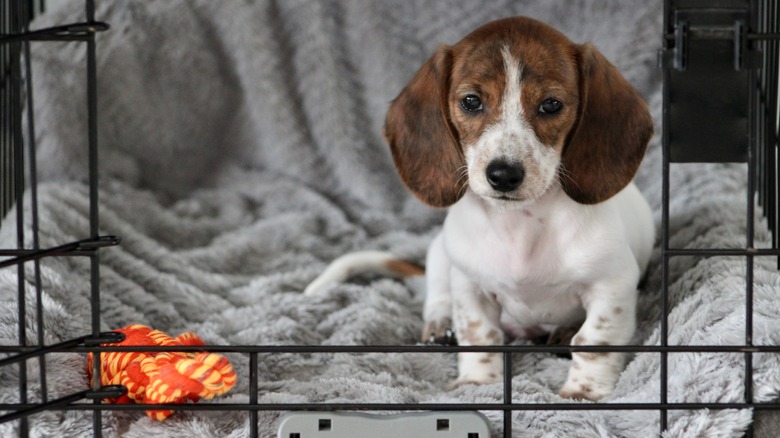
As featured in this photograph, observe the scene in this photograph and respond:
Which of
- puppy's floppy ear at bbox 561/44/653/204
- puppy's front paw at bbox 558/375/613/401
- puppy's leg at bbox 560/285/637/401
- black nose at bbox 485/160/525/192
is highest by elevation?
puppy's floppy ear at bbox 561/44/653/204

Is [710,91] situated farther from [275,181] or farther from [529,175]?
[275,181]

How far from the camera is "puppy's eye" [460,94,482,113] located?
1.85m

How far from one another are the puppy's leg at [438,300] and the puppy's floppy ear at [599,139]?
53 centimetres

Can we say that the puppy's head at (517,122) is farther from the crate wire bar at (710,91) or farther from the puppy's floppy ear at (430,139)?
the crate wire bar at (710,91)

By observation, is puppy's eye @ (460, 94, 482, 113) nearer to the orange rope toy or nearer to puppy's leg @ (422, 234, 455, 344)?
puppy's leg @ (422, 234, 455, 344)

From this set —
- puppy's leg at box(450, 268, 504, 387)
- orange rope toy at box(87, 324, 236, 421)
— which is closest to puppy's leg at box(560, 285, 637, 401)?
puppy's leg at box(450, 268, 504, 387)

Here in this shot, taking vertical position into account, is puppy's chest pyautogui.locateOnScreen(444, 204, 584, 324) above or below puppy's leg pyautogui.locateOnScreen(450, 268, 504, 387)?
above

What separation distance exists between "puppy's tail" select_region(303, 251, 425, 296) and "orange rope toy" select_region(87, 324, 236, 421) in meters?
0.90

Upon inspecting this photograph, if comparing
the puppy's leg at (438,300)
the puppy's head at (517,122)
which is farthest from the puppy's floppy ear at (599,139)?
the puppy's leg at (438,300)

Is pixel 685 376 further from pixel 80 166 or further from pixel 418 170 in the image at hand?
pixel 80 166

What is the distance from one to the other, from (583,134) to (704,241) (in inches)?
23.1

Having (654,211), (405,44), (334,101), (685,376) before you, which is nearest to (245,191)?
Result: (334,101)

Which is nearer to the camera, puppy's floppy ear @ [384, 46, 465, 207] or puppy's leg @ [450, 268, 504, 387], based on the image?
puppy's floppy ear @ [384, 46, 465, 207]

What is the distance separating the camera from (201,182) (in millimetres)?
3350
